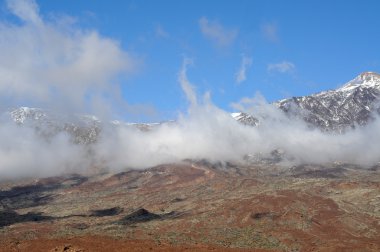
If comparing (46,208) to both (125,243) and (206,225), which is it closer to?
(206,225)

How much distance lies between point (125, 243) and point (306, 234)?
30.6 meters

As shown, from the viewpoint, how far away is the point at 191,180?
198 metres

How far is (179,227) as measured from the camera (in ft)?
291

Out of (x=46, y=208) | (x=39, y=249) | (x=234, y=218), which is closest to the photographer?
(x=39, y=249)

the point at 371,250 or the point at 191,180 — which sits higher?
the point at 191,180

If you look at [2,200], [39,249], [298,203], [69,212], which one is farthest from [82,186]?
[39,249]

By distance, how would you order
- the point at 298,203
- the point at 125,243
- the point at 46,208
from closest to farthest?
the point at 125,243
the point at 298,203
the point at 46,208

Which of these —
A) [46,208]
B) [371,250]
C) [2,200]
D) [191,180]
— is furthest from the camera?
[191,180]

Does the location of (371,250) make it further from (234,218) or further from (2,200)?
(2,200)

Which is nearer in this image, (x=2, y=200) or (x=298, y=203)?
(x=298, y=203)

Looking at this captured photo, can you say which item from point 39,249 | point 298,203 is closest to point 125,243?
point 39,249

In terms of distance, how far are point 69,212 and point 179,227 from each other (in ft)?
190

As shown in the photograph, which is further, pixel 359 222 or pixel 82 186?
pixel 82 186

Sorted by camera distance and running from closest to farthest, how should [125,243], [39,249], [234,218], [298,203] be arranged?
[39,249]
[125,243]
[234,218]
[298,203]
